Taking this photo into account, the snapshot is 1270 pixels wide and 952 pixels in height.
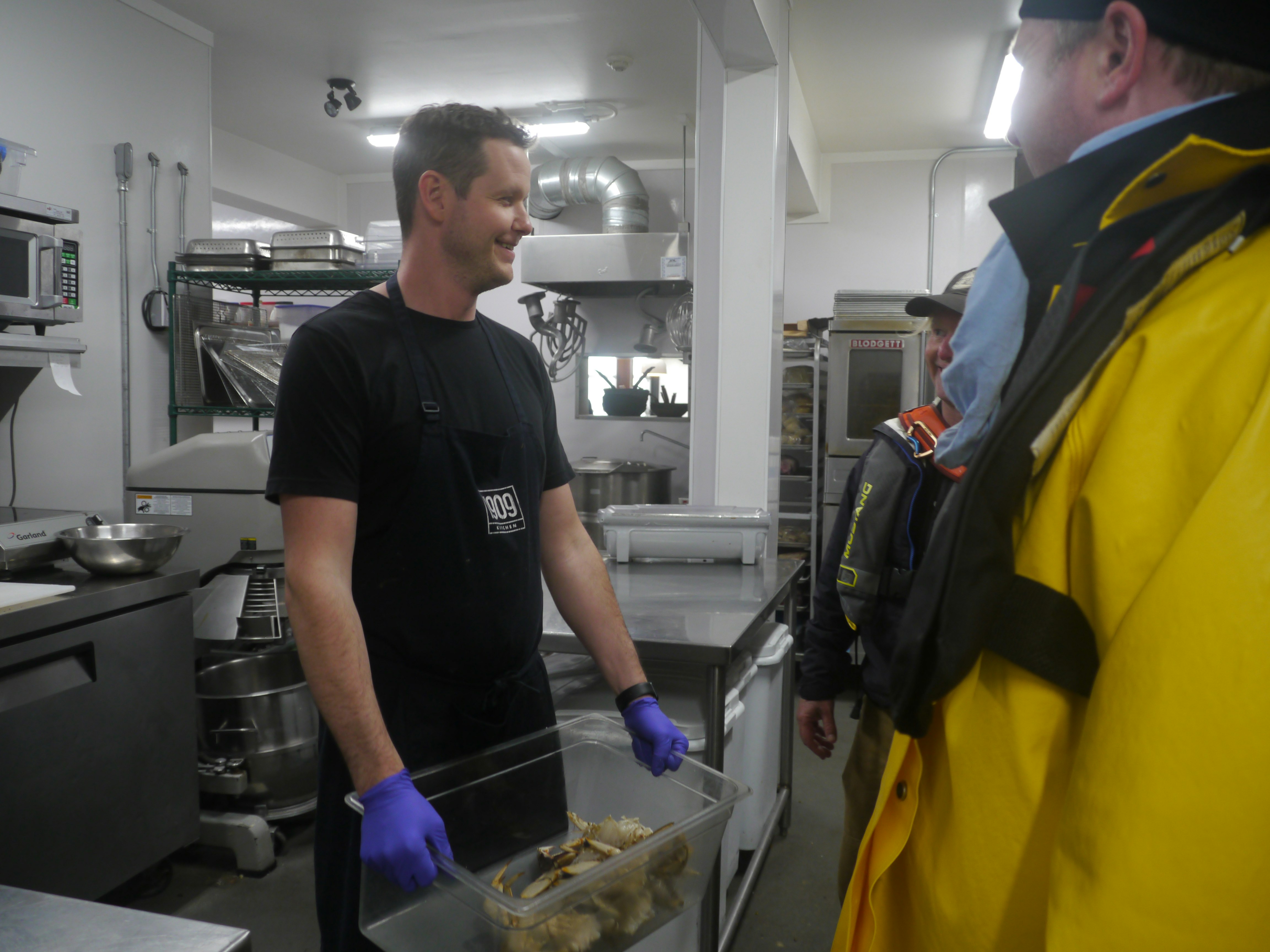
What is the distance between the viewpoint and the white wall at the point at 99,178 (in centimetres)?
288

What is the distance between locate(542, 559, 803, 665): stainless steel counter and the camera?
1786 mm

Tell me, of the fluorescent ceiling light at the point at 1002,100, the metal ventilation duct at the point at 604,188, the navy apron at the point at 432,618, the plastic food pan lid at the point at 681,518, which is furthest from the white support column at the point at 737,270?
the navy apron at the point at 432,618

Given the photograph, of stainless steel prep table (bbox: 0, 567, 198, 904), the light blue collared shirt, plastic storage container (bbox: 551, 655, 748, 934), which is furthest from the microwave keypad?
the light blue collared shirt

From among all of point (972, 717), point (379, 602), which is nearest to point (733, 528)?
point (379, 602)

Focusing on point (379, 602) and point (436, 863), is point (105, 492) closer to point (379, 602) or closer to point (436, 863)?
point (379, 602)

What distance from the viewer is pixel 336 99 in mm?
4480

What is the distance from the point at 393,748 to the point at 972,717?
0.75 meters

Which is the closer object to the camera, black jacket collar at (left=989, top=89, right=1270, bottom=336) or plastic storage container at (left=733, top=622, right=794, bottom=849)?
black jacket collar at (left=989, top=89, right=1270, bottom=336)

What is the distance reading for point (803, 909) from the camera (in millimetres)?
2354

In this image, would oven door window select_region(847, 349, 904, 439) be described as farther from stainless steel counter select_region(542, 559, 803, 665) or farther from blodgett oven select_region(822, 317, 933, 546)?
stainless steel counter select_region(542, 559, 803, 665)

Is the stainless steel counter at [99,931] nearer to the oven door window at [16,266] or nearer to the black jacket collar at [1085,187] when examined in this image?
the black jacket collar at [1085,187]

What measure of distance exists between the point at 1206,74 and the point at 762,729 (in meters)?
1.95

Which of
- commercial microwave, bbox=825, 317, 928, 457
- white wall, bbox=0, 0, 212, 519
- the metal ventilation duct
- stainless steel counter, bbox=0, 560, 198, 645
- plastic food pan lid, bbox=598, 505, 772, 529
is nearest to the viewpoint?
stainless steel counter, bbox=0, 560, 198, 645

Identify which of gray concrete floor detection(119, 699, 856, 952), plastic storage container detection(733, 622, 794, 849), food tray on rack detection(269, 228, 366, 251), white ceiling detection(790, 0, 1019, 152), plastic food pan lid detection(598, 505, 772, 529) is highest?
white ceiling detection(790, 0, 1019, 152)
